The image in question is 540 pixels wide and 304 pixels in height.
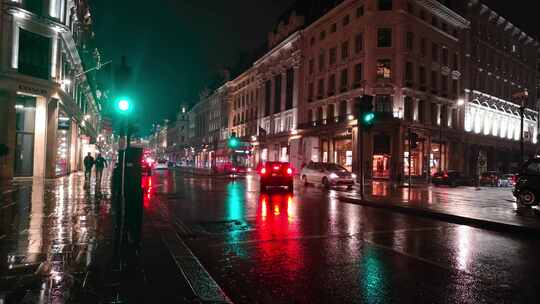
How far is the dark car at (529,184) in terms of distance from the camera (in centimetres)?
1379

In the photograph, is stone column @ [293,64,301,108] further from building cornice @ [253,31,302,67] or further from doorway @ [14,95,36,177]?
doorway @ [14,95,36,177]

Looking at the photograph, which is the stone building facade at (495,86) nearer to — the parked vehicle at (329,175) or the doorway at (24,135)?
the parked vehicle at (329,175)

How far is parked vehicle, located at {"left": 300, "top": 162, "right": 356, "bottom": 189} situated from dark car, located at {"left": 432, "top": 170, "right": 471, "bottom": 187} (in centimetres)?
1208

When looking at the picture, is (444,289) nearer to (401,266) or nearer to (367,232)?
(401,266)

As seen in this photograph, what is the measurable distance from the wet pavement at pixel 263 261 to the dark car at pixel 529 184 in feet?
21.4

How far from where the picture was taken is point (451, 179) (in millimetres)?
31062

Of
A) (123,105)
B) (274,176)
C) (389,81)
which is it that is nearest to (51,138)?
(274,176)

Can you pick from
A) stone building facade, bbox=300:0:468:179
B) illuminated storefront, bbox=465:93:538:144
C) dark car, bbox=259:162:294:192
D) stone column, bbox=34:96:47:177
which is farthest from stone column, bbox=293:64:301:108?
stone column, bbox=34:96:47:177

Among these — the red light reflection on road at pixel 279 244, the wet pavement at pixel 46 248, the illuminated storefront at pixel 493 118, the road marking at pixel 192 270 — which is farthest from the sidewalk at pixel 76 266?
the illuminated storefront at pixel 493 118

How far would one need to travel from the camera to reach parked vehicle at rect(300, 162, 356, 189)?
22.8 meters

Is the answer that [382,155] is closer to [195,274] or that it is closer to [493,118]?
[493,118]

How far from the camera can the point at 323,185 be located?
24.1m

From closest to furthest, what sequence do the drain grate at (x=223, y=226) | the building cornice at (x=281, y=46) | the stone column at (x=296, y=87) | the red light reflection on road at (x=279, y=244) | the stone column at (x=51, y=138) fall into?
the red light reflection on road at (x=279, y=244)
the drain grate at (x=223, y=226)
the stone column at (x=51, y=138)
the building cornice at (x=281, y=46)
the stone column at (x=296, y=87)

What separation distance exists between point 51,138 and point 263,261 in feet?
83.3
